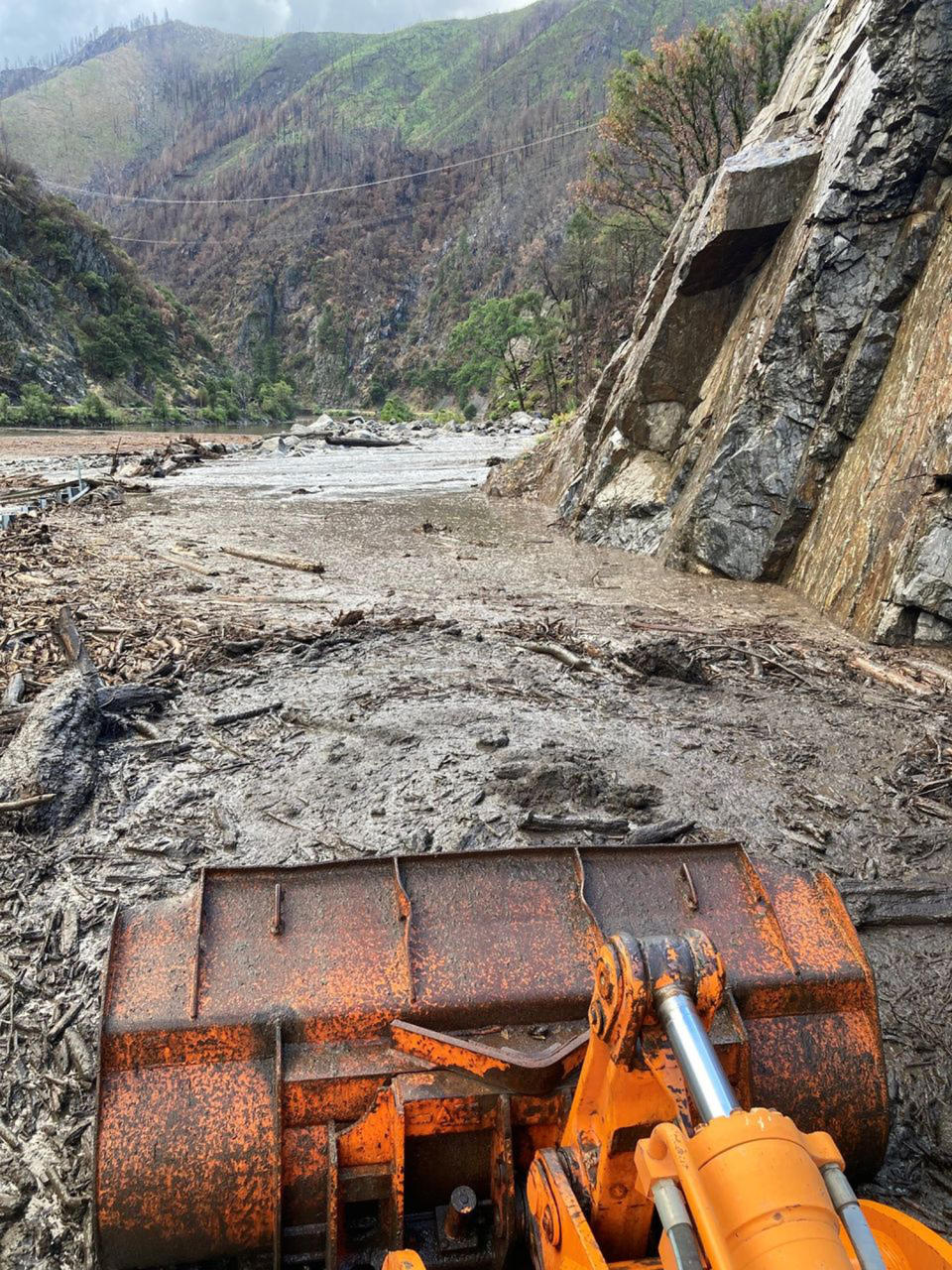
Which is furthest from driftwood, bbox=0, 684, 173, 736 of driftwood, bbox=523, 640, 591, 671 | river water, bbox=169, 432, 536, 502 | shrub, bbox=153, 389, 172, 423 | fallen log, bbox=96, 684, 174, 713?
shrub, bbox=153, 389, 172, 423

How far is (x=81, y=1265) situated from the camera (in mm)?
2254

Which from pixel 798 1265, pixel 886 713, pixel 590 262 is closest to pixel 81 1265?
pixel 798 1265

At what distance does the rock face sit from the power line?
13418 cm

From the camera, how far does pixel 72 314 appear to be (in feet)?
223

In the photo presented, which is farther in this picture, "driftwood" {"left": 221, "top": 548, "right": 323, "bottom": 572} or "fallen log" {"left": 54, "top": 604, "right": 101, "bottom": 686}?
"driftwood" {"left": 221, "top": 548, "right": 323, "bottom": 572}

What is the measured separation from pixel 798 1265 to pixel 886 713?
229 inches

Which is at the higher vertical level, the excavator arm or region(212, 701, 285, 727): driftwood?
the excavator arm

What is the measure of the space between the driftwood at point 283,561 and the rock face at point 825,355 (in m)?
5.46

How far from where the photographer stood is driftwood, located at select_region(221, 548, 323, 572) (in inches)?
449

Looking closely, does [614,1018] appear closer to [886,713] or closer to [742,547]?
[886,713]

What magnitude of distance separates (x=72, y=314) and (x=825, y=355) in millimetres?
73529

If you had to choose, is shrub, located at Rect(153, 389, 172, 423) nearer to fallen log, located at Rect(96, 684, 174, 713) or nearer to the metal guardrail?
the metal guardrail

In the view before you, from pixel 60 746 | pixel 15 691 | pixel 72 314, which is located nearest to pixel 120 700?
pixel 15 691

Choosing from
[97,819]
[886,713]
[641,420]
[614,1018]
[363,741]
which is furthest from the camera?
[641,420]
